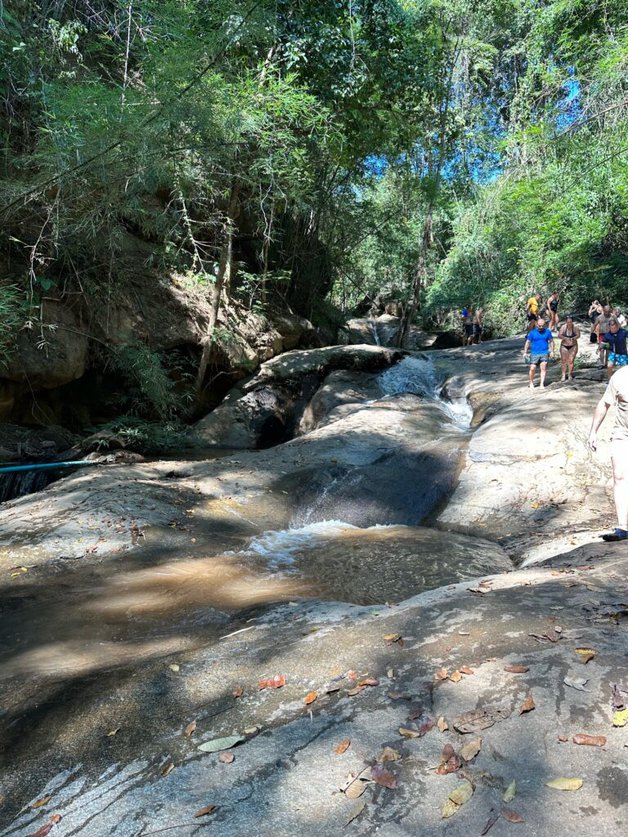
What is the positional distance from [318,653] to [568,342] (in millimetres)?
9956

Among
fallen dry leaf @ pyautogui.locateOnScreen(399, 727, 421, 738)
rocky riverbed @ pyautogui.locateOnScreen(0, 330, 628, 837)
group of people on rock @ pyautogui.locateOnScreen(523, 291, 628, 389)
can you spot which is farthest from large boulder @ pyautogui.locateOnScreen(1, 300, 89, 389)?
group of people on rock @ pyautogui.locateOnScreen(523, 291, 628, 389)

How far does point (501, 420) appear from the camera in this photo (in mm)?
9125

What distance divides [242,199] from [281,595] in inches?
483

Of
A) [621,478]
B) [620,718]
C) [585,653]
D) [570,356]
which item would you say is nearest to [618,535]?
[621,478]

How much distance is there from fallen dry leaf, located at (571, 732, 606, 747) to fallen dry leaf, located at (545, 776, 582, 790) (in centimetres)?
18

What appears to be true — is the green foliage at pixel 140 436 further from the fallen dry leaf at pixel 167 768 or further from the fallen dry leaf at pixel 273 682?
the fallen dry leaf at pixel 167 768

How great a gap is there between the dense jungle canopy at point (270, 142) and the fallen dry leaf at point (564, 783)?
829 cm

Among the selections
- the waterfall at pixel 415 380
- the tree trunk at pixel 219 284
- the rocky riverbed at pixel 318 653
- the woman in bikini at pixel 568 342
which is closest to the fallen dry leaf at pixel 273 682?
the rocky riverbed at pixel 318 653

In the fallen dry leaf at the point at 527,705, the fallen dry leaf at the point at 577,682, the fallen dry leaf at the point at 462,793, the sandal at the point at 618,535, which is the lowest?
the sandal at the point at 618,535

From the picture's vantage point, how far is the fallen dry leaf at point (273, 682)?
268 centimetres

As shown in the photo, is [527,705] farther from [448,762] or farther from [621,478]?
[621,478]

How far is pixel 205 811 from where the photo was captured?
189 centimetres

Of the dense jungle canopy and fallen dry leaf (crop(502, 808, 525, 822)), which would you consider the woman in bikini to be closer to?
the dense jungle canopy

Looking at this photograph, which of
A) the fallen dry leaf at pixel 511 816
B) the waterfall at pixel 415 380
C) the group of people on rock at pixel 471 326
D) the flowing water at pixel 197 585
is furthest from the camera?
the group of people on rock at pixel 471 326
